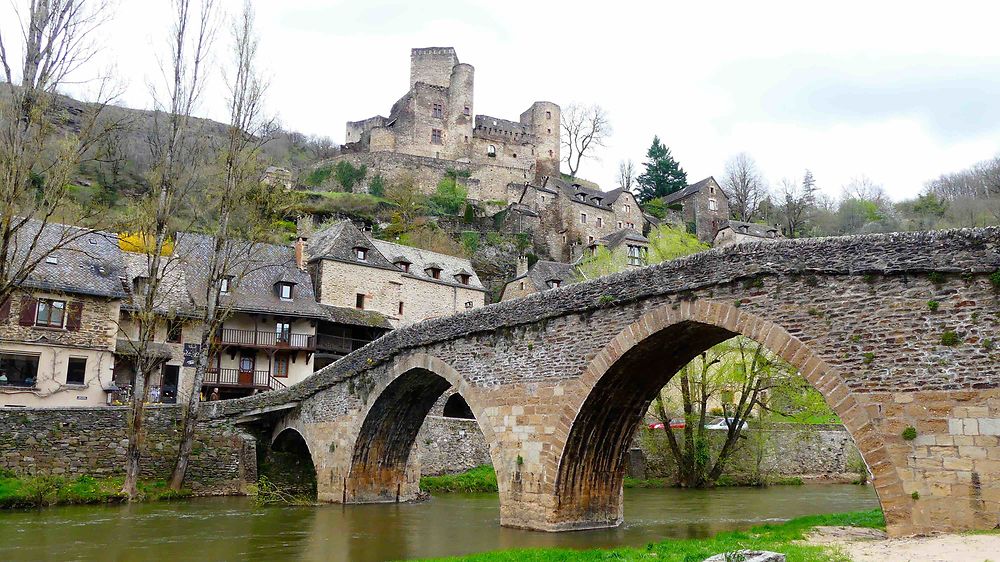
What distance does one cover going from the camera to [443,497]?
2353 cm

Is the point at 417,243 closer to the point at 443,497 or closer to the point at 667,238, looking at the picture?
the point at 667,238

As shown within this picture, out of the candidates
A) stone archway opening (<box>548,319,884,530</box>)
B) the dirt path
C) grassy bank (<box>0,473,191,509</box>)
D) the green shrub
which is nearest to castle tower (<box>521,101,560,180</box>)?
grassy bank (<box>0,473,191,509</box>)

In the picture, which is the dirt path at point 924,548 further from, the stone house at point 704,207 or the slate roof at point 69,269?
the stone house at point 704,207

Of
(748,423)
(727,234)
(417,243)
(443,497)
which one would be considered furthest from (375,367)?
(727,234)

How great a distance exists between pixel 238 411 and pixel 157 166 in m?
7.83

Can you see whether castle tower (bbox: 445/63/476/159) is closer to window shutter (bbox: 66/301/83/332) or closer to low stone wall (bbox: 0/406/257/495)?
window shutter (bbox: 66/301/83/332)

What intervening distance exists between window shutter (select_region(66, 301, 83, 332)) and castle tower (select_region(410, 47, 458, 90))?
174 feet

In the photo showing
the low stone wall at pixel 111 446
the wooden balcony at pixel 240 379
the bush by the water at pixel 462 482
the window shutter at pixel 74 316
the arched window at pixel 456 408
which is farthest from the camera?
the arched window at pixel 456 408

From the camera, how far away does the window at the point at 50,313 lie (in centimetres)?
2670

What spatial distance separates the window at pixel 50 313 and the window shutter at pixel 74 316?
0.20 metres

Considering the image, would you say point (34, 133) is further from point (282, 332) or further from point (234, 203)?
point (282, 332)

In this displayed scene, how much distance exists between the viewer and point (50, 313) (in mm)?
26953

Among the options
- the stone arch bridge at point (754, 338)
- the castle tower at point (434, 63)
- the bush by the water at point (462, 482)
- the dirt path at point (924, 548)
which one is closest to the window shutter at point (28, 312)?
the stone arch bridge at point (754, 338)

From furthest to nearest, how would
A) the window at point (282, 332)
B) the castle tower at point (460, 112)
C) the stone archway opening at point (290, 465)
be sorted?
the castle tower at point (460, 112) < the window at point (282, 332) < the stone archway opening at point (290, 465)
